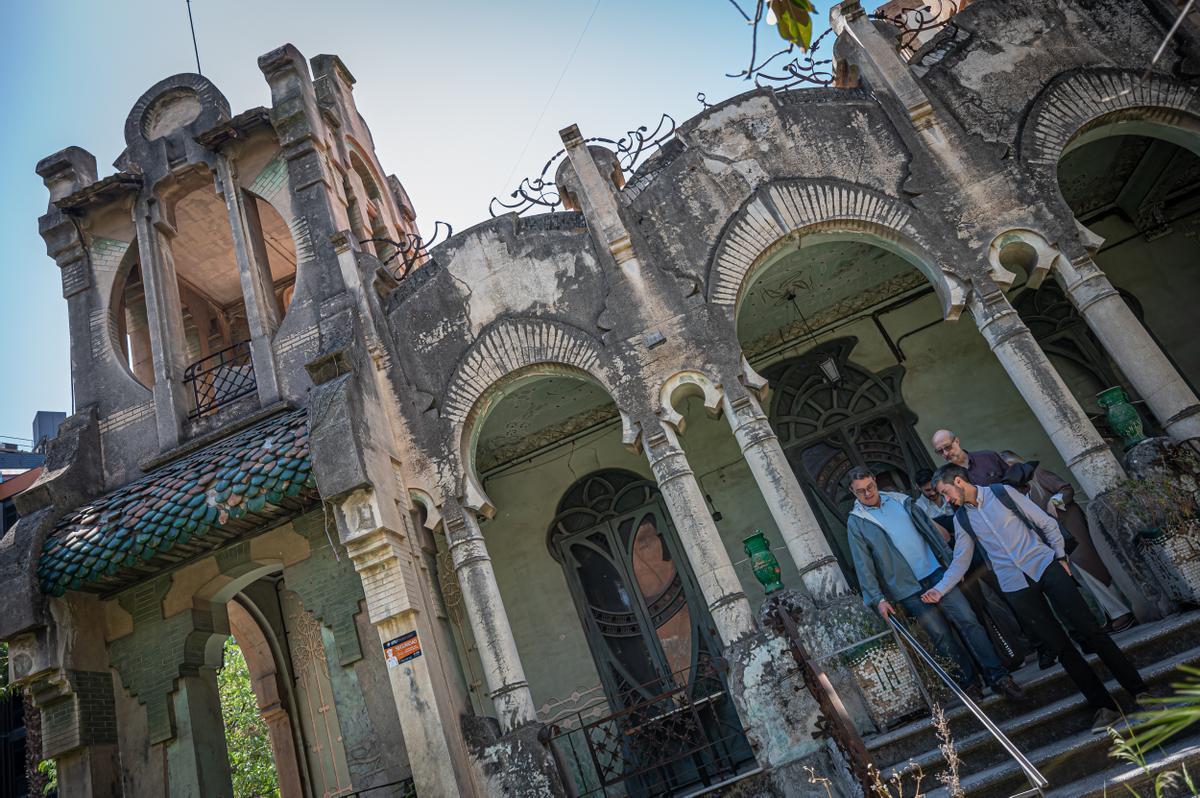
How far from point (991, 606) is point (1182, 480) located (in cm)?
196

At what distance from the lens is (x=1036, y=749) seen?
17.6 feet

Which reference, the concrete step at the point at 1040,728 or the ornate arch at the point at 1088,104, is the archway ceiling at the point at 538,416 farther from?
the concrete step at the point at 1040,728

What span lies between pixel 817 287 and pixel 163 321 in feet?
28.8

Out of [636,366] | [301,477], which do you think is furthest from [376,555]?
[636,366]

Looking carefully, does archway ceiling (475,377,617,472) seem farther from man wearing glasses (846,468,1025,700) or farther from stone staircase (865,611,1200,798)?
stone staircase (865,611,1200,798)

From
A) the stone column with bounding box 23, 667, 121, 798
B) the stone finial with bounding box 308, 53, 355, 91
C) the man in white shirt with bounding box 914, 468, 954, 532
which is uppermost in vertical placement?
the stone finial with bounding box 308, 53, 355, 91

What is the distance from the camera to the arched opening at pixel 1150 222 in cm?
1002

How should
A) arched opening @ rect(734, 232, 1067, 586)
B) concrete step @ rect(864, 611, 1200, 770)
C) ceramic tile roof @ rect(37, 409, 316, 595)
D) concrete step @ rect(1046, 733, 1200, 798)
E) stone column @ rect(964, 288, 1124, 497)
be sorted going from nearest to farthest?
1. concrete step @ rect(1046, 733, 1200, 798)
2. concrete step @ rect(864, 611, 1200, 770)
3. stone column @ rect(964, 288, 1124, 497)
4. ceramic tile roof @ rect(37, 409, 316, 595)
5. arched opening @ rect(734, 232, 1067, 586)

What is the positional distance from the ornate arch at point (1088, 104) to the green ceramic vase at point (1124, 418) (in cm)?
266

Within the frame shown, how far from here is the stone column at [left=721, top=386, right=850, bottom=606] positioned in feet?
24.6

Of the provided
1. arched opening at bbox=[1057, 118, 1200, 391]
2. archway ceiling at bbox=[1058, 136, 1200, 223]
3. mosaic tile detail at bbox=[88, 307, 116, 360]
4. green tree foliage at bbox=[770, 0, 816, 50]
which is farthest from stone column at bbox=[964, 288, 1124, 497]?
mosaic tile detail at bbox=[88, 307, 116, 360]

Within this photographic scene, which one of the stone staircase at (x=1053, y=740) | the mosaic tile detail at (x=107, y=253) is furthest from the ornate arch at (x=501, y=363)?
the mosaic tile detail at (x=107, y=253)

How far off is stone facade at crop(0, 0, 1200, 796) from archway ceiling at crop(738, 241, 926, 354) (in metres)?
0.06

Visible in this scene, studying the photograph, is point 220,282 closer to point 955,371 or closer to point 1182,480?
point 955,371
